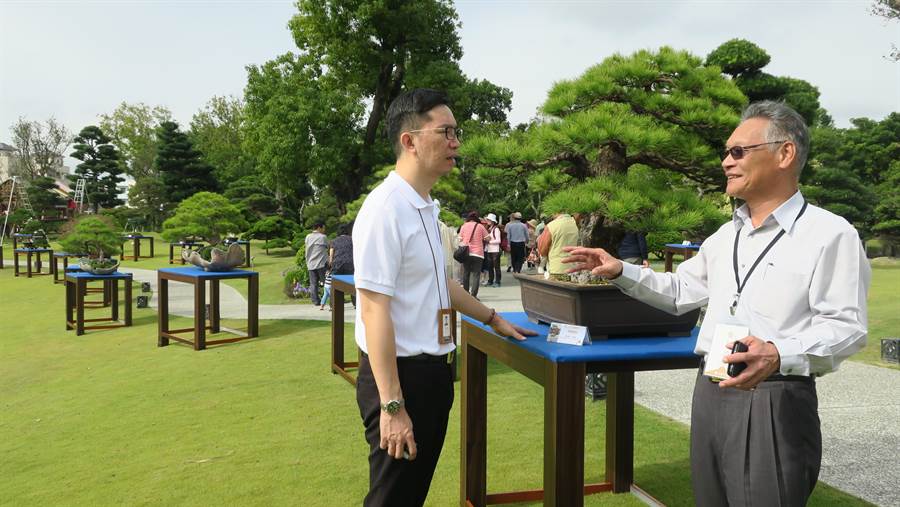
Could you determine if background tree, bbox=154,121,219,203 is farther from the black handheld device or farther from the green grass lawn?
the black handheld device

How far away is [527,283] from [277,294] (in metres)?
10.5

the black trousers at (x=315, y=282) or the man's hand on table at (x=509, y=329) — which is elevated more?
the man's hand on table at (x=509, y=329)

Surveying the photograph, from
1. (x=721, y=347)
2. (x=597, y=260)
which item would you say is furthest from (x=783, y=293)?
(x=597, y=260)

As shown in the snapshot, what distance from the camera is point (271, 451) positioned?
12.2 ft

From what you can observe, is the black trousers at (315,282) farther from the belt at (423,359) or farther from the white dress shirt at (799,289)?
the white dress shirt at (799,289)

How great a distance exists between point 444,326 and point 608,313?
0.65 m

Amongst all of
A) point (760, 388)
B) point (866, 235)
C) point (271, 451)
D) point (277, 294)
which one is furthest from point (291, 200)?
point (760, 388)

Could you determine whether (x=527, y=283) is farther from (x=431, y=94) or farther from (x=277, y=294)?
(x=277, y=294)

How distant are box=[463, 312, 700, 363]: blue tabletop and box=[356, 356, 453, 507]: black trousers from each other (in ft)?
1.11

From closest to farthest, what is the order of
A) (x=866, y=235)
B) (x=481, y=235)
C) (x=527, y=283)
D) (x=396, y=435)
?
(x=396, y=435), (x=527, y=283), (x=481, y=235), (x=866, y=235)

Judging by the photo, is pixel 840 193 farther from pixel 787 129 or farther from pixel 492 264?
pixel 787 129

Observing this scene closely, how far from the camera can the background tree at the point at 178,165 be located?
36000 mm

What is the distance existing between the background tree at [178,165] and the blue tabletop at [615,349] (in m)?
37.2

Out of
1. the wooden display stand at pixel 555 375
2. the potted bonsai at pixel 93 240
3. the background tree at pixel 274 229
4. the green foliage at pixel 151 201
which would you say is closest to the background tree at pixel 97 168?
the green foliage at pixel 151 201
